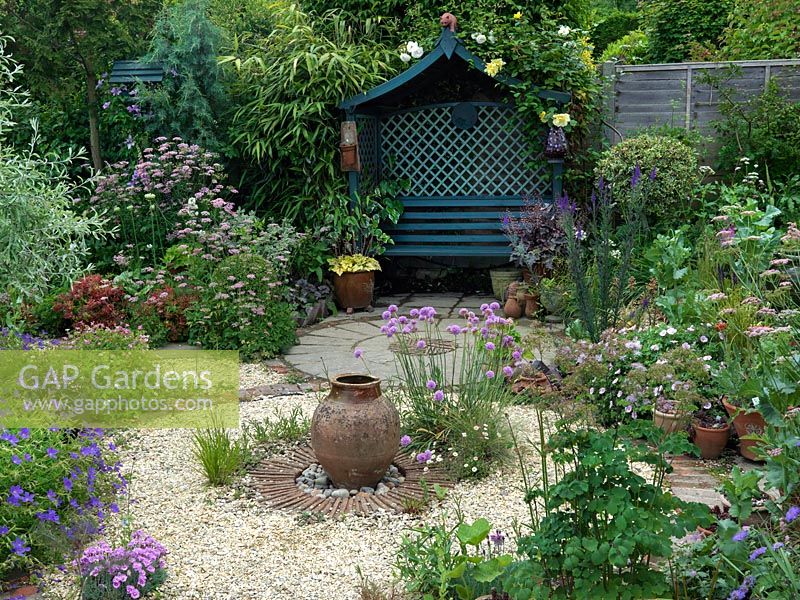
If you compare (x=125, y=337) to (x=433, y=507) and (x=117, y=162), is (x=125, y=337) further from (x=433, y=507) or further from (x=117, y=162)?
(x=117, y=162)

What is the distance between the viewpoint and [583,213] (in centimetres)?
771

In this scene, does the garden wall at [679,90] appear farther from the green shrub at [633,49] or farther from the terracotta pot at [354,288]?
the green shrub at [633,49]

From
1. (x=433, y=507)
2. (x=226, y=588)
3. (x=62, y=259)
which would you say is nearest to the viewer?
(x=226, y=588)

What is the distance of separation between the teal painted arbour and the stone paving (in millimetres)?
505

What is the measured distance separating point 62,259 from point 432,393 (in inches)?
92.1

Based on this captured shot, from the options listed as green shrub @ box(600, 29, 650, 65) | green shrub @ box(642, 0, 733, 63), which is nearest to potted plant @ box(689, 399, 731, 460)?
green shrub @ box(600, 29, 650, 65)

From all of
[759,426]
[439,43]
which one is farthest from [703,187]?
[759,426]

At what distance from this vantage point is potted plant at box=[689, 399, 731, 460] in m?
3.93

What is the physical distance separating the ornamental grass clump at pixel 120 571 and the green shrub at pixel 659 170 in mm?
5255

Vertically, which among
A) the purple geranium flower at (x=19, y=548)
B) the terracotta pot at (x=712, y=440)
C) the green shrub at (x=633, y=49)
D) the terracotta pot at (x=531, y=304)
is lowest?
the terracotta pot at (x=712, y=440)

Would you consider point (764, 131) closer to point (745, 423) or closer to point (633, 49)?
point (745, 423)

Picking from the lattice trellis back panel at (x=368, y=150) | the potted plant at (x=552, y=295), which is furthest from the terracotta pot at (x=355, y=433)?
the lattice trellis back panel at (x=368, y=150)

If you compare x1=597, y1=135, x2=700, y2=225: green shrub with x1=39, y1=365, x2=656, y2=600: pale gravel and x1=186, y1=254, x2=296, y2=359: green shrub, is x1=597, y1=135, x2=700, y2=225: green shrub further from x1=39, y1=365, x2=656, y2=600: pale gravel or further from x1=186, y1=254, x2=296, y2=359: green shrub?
x1=39, y1=365, x2=656, y2=600: pale gravel

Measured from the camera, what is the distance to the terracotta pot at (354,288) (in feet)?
24.7
